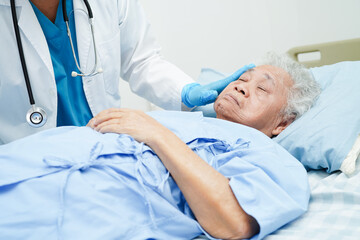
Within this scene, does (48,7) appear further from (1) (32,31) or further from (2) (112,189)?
(2) (112,189)

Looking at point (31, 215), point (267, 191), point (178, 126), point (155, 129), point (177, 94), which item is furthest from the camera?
point (177, 94)

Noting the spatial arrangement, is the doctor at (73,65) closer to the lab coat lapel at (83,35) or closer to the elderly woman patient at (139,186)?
the lab coat lapel at (83,35)

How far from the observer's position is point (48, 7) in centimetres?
133

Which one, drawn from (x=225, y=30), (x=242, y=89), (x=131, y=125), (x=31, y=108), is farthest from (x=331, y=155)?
(x=225, y=30)

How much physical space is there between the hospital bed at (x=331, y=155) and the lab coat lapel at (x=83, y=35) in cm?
78

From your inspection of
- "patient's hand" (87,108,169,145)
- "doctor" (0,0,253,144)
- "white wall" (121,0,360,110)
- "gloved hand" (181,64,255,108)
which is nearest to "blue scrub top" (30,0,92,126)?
"doctor" (0,0,253,144)

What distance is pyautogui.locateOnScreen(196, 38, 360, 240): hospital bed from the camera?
97 cm

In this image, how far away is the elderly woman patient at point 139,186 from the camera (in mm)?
876

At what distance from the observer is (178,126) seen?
1217 mm

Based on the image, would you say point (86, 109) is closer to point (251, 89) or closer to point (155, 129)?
point (155, 129)

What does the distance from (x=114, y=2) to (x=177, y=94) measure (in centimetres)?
46

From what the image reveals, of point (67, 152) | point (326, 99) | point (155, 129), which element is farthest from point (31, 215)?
point (326, 99)

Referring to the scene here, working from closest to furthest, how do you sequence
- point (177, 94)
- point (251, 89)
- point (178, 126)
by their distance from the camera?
point (178, 126)
point (251, 89)
point (177, 94)

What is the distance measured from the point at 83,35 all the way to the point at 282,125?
85cm
